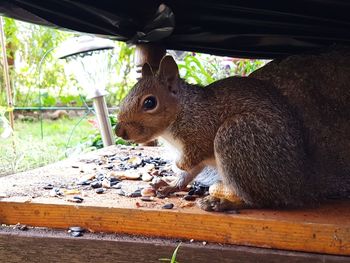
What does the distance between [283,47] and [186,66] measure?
1.95 m

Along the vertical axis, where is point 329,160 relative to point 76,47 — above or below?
below

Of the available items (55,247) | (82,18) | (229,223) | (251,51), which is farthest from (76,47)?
(229,223)

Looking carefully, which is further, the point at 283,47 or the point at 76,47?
the point at 76,47

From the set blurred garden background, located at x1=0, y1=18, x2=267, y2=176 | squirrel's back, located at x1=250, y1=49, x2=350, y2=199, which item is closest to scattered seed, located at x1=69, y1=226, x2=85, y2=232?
squirrel's back, located at x1=250, y1=49, x2=350, y2=199

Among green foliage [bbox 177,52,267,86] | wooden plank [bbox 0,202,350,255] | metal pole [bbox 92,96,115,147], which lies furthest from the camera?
green foliage [bbox 177,52,267,86]

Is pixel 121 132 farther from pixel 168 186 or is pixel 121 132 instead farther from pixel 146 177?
pixel 146 177

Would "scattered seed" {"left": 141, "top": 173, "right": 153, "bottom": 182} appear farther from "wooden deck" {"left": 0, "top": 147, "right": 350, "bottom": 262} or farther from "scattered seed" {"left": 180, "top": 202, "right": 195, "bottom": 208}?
"scattered seed" {"left": 180, "top": 202, "right": 195, "bottom": 208}

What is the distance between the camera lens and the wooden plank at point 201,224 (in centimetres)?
109

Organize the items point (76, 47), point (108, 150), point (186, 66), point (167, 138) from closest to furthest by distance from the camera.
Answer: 1. point (167, 138)
2. point (108, 150)
3. point (76, 47)
4. point (186, 66)

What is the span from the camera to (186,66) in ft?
11.6

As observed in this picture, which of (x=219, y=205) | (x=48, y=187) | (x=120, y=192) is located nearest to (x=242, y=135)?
(x=219, y=205)

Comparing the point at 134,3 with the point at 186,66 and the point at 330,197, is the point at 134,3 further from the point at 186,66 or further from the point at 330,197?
the point at 186,66

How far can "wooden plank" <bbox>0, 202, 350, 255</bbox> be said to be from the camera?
42.9 inches

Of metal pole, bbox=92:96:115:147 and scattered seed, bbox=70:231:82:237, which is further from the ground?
metal pole, bbox=92:96:115:147
